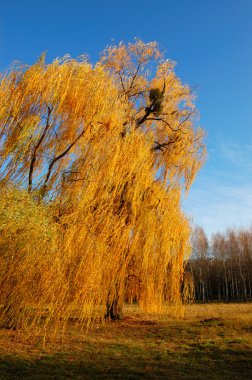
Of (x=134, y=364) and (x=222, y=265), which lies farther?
(x=222, y=265)

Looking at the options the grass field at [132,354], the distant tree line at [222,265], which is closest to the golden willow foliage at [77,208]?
the grass field at [132,354]

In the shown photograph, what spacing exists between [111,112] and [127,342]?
5912mm

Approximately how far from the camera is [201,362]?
7.05m

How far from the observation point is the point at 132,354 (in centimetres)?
757

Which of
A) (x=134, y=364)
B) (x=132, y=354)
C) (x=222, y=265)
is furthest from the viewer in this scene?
(x=222, y=265)

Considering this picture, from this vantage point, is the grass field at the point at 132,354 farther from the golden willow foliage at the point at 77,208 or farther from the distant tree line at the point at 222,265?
the distant tree line at the point at 222,265

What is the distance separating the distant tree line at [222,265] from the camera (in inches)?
1754

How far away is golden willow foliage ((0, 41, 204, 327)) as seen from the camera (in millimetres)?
5785

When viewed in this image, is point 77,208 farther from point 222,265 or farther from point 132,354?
point 222,265

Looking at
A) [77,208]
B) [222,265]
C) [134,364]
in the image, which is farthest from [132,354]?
[222,265]

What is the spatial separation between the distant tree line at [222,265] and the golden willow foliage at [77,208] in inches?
1417

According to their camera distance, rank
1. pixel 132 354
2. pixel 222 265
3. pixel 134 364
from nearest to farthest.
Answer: pixel 134 364, pixel 132 354, pixel 222 265

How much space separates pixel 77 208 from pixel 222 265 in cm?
4345

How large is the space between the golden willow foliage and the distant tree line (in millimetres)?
35994
